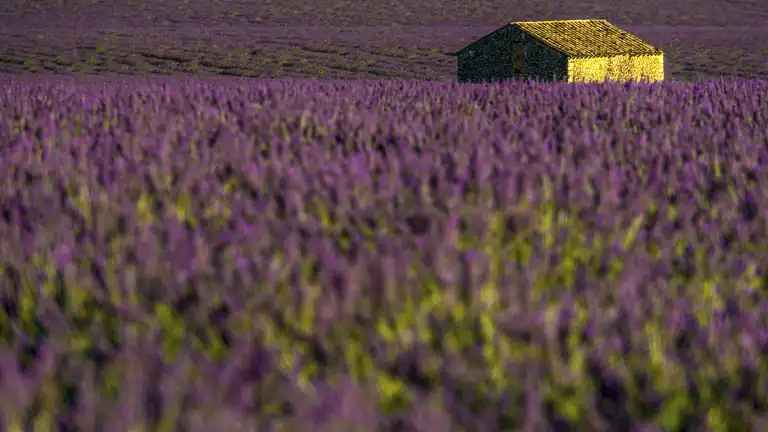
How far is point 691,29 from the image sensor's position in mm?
52844

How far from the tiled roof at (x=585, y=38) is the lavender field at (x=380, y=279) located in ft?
81.8

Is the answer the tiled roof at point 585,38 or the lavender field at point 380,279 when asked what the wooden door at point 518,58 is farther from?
the lavender field at point 380,279

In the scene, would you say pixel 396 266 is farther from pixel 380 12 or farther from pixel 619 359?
pixel 380 12

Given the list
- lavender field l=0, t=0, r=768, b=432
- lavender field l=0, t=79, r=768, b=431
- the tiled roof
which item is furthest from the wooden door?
lavender field l=0, t=79, r=768, b=431

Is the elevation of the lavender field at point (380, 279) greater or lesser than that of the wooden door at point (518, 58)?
greater

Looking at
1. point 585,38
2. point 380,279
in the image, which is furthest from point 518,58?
point 380,279

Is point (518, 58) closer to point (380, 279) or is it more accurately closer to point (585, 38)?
point (585, 38)

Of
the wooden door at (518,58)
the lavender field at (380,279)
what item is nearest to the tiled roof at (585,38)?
the wooden door at (518,58)

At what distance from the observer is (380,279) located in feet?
6.47

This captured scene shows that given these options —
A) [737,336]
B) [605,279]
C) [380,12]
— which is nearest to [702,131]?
[605,279]

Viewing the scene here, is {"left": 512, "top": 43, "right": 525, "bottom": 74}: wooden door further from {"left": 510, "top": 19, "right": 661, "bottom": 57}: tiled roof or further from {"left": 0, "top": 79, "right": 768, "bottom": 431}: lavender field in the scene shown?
{"left": 0, "top": 79, "right": 768, "bottom": 431}: lavender field

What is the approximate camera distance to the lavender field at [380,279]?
1.47 metres

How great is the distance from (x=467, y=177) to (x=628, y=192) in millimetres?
533

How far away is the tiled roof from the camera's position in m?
29.9
